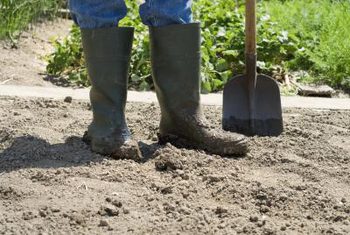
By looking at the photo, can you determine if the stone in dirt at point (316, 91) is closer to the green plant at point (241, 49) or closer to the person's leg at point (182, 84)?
the green plant at point (241, 49)

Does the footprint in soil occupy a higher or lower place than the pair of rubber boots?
lower

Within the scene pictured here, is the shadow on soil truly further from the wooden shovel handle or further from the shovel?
the wooden shovel handle

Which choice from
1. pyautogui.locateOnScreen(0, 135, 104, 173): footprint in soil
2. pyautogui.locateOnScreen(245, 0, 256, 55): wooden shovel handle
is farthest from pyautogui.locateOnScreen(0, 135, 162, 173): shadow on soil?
pyautogui.locateOnScreen(245, 0, 256, 55): wooden shovel handle

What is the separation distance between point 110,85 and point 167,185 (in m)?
0.53

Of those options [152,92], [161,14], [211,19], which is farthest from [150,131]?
[211,19]

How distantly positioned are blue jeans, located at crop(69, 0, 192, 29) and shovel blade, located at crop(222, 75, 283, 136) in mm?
614

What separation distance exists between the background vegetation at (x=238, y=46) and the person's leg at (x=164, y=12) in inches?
54.2

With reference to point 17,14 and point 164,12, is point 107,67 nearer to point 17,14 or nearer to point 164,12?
point 164,12

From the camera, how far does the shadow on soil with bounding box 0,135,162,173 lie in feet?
9.80

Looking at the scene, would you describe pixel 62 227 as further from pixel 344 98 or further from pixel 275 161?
pixel 344 98

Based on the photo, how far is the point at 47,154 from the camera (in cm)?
309

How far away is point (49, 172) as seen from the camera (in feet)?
9.40

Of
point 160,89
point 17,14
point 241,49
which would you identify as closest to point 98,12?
point 160,89

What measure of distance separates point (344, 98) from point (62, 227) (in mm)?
2514
